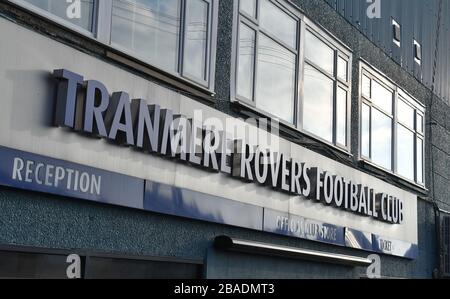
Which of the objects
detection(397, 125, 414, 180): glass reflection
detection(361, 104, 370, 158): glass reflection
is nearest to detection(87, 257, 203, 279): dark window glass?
detection(361, 104, 370, 158): glass reflection

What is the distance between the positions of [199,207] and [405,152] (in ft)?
27.8

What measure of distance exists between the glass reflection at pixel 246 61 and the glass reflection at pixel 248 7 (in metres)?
0.23

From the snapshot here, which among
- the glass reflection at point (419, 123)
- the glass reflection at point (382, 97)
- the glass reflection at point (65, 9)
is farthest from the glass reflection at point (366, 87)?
the glass reflection at point (65, 9)

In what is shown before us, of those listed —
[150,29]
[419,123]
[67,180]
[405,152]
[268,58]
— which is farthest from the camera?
[419,123]

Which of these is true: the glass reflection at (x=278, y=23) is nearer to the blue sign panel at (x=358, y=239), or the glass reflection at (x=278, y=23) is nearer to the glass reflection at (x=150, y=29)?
the glass reflection at (x=150, y=29)

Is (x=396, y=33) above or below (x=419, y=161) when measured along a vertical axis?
above

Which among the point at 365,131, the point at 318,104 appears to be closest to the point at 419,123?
the point at 365,131

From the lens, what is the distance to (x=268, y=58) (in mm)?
10984

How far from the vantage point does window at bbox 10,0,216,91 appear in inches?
299

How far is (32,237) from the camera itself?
265 inches

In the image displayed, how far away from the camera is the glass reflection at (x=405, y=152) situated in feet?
52.2

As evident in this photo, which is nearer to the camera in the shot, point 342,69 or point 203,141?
point 203,141

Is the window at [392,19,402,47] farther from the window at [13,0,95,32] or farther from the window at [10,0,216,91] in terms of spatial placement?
the window at [13,0,95,32]

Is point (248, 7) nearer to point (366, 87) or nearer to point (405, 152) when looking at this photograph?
point (366, 87)
